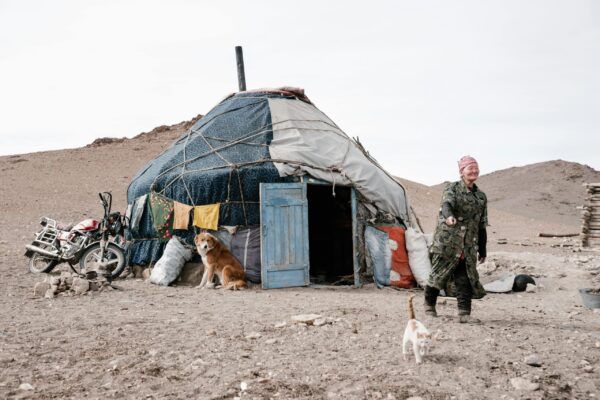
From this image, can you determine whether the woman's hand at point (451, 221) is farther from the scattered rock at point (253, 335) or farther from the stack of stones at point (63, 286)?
the stack of stones at point (63, 286)

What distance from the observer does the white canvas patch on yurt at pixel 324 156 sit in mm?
8672

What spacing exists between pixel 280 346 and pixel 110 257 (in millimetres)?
4922

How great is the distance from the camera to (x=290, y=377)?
3.73 m

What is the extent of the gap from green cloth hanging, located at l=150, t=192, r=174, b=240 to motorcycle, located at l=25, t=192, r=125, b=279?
0.48 m

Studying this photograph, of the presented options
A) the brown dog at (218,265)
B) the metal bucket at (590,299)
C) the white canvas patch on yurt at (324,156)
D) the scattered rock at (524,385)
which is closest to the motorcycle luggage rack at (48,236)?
the brown dog at (218,265)

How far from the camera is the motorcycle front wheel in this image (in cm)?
852

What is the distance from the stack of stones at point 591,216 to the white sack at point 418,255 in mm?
8559

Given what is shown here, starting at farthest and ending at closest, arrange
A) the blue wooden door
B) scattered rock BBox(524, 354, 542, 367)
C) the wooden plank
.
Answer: the wooden plank
the blue wooden door
scattered rock BBox(524, 354, 542, 367)

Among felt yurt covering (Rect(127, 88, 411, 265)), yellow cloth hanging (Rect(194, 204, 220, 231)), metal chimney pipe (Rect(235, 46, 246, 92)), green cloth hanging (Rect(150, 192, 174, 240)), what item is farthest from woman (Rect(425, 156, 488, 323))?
metal chimney pipe (Rect(235, 46, 246, 92))

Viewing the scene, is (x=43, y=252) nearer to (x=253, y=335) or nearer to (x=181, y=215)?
(x=181, y=215)

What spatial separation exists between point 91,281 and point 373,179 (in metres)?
4.15

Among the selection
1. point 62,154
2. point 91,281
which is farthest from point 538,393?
point 62,154

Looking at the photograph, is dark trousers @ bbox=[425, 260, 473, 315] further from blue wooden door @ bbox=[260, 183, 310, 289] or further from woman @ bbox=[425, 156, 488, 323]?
blue wooden door @ bbox=[260, 183, 310, 289]

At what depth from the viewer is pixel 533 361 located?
4.00m
